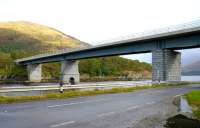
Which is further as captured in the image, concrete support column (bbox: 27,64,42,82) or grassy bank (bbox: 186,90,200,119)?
concrete support column (bbox: 27,64,42,82)

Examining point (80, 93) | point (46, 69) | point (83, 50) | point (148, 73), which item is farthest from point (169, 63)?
point (148, 73)

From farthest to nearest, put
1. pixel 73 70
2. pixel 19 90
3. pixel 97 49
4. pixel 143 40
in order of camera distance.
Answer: pixel 73 70 → pixel 97 49 → pixel 143 40 → pixel 19 90

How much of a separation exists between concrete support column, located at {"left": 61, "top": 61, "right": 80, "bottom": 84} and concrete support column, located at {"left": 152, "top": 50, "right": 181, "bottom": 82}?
36.8 metres

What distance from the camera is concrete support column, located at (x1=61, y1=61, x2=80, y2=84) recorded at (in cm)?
9525

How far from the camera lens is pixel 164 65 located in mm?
61219

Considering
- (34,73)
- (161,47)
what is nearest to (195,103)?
(161,47)

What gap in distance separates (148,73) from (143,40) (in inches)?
4375

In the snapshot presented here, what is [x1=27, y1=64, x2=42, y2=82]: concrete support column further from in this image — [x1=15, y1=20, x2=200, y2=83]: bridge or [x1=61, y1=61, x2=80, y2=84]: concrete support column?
[x1=15, y1=20, x2=200, y2=83]: bridge

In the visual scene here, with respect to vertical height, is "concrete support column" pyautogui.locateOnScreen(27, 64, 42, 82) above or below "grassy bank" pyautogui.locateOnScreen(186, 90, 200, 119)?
above

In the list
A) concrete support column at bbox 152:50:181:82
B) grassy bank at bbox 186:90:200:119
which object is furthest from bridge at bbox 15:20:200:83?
grassy bank at bbox 186:90:200:119

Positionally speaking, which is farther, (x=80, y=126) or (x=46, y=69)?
(x=46, y=69)

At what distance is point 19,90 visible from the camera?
27656mm

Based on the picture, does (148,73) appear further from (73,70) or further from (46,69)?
(73,70)

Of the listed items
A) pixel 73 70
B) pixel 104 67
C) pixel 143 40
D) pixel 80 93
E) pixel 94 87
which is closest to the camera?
pixel 80 93
